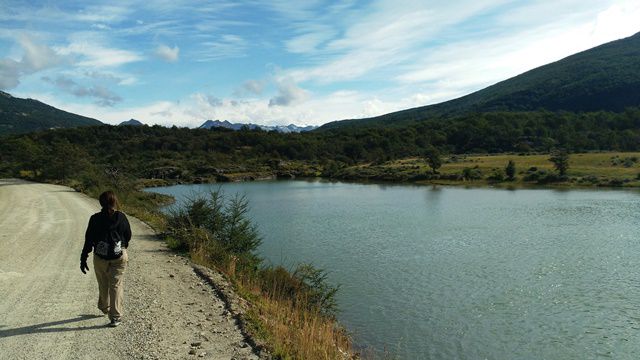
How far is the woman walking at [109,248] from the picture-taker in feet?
30.6

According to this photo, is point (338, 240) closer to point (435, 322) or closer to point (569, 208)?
point (435, 322)

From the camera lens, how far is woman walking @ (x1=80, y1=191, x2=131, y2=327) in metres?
9.34

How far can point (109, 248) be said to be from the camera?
9.35m

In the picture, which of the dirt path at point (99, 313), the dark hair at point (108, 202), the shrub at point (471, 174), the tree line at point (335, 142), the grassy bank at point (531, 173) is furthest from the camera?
the tree line at point (335, 142)

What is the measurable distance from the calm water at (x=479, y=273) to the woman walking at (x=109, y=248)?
7.68 metres

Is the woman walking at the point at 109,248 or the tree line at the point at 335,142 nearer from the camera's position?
the woman walking at the point at 109,248

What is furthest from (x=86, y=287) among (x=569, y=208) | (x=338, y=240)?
(x=569, y=208)

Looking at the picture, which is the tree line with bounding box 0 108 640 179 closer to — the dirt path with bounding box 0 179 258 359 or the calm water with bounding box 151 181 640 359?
the calm water with bounding box 151 181 640 359

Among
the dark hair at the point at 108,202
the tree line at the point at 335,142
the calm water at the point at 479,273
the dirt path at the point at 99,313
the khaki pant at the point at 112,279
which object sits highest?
the tree line at the point at 335,142

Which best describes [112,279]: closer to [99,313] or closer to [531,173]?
[99,313]

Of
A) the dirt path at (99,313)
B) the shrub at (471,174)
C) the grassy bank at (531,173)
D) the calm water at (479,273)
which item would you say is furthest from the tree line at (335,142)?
the dirt path at (99,313)

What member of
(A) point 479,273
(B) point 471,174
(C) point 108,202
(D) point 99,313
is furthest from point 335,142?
(C) point 108,202

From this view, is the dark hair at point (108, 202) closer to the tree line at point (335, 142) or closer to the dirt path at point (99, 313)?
the dirt path at point (99, 313)

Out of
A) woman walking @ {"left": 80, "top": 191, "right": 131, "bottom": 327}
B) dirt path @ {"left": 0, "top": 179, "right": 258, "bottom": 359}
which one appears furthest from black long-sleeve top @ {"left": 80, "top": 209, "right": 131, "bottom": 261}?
dirt path @ {"left": 0, "top": 179, "right": 258, "bottom": 359}
